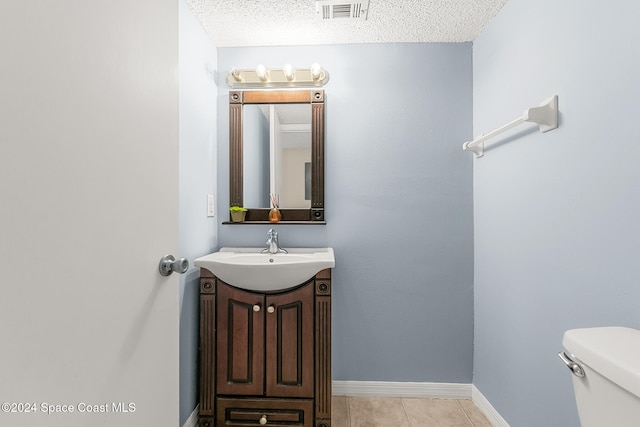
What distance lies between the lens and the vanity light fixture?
1.91m

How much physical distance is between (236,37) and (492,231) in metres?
1.85

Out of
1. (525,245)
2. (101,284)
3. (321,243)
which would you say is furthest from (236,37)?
(525,245)

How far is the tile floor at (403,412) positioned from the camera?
165cm

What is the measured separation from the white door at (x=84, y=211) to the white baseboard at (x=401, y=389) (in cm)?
138

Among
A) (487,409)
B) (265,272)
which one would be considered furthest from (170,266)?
(487,409)

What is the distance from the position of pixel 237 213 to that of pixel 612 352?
5.69 ft

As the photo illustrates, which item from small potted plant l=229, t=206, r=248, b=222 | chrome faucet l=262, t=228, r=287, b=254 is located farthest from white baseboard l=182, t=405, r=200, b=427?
small potted plant l=229, t=206, r=248, b=222

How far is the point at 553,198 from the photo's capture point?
3.92 feet

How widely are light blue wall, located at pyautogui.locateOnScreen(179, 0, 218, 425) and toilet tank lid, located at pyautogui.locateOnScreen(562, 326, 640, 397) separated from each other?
1515 mm

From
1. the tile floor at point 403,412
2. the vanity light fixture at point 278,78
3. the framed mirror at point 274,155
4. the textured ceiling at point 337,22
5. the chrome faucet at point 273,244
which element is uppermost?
the textured ceiling at point 337,22

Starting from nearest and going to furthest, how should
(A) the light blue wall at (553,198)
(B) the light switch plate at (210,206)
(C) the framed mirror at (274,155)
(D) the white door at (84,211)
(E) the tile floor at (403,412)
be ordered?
(D) the white door at (84,211) < (A) the light blue wall at (553,198) < (E) the tile floor at (403,412) < (B) the light switch plate at (210,206) < (C) the framed mirror at (274,155)

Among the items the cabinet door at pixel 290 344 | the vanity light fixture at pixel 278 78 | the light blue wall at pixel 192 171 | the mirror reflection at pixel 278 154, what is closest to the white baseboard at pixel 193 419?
the light blue wall at pixel 192 171

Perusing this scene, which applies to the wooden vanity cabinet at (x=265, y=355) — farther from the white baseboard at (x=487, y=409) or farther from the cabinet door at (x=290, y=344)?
the white baseboard at (x=487, y=409)

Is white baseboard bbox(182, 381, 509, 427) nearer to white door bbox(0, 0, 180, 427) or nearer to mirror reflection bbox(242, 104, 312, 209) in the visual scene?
mirror reflection bbox(242, 104, 312, 209)
